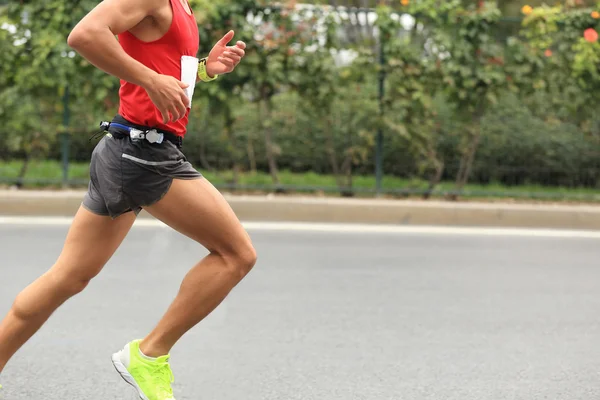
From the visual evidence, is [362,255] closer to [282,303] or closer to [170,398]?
[282,303]

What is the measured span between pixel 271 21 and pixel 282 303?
5.05 m

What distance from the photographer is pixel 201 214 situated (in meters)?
3.83

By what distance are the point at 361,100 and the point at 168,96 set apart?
7.38m

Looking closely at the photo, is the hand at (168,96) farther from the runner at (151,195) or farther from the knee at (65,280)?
the knee at (65,280)

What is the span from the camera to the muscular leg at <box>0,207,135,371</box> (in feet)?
12.9

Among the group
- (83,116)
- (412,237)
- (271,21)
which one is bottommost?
(412,237)

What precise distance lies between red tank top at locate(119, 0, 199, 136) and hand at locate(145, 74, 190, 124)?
4.5 inches

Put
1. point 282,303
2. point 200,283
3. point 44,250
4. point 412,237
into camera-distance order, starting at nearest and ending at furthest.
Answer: point 200,283
point 282,303
point 44,250
point 412,237

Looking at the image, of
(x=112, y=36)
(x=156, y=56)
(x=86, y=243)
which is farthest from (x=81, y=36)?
(x=86, y=243)

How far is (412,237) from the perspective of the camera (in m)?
9.27

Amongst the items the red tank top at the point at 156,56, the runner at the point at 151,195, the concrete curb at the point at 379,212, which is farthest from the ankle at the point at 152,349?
the concrete curb at the point at 379,212

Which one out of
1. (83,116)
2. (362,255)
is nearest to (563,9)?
(362,255)

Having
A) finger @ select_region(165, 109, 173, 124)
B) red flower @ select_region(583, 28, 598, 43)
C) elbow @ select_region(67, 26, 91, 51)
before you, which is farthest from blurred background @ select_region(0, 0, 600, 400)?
elbow @ select_region(67, 26, 91, 51)

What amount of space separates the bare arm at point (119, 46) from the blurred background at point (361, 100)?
6.98 metres
